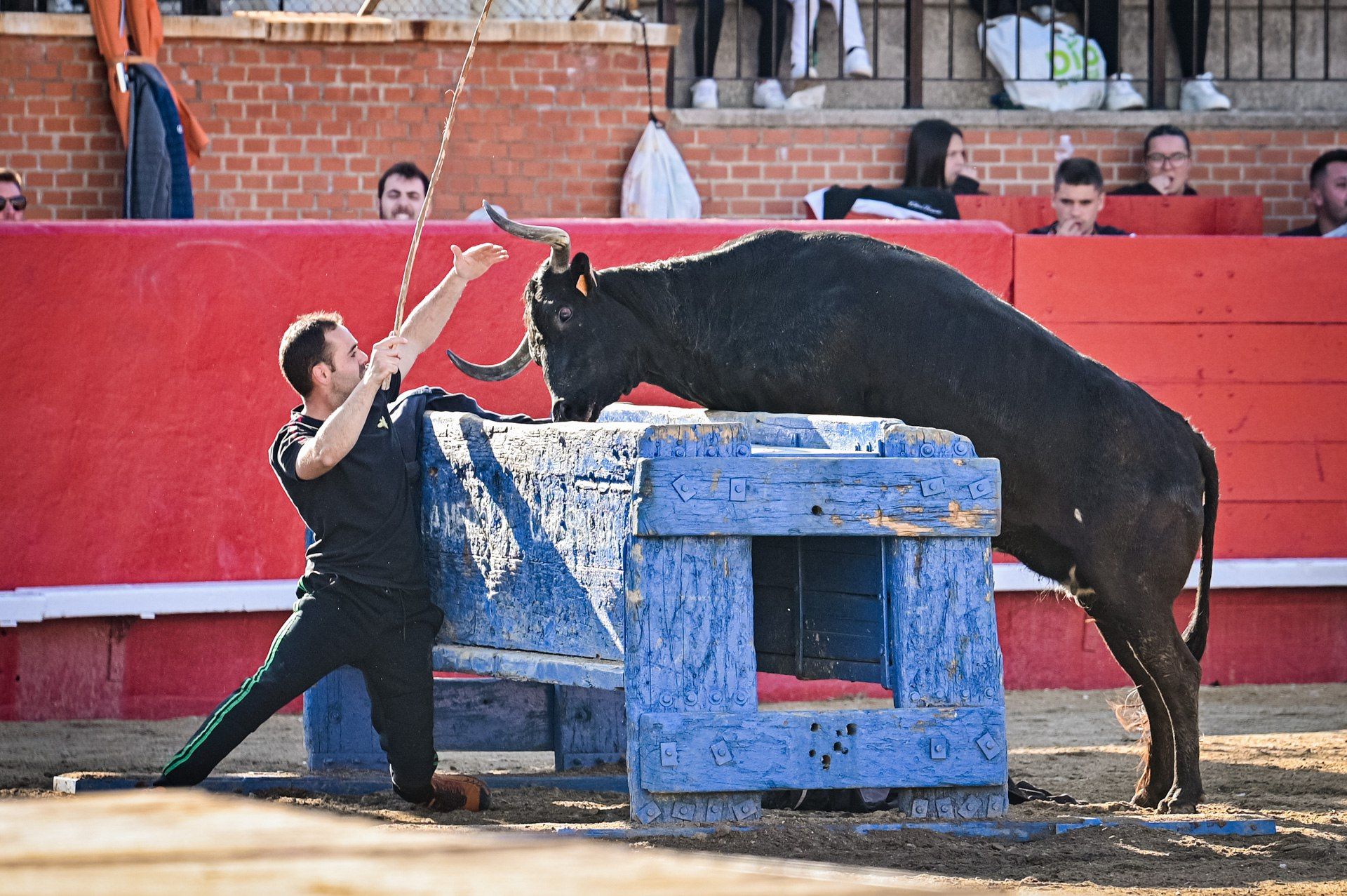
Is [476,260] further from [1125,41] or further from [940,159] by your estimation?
[1125,41]

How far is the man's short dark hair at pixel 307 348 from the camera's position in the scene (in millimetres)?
4715

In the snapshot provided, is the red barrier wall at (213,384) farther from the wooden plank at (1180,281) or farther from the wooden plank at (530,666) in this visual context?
the wooden plank at (530,666)

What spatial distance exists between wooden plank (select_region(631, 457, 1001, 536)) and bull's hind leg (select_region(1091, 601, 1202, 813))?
4.17 feet

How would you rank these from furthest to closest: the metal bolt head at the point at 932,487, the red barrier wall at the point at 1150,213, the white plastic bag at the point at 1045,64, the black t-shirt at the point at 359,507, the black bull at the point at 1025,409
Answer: the white plastic bag at the point at 1045,64 → the red barrier wall at the point at 1150,213 → the black bull at the point at 1025,409 → the black t-shirt at the point at 359,507 → the metal bolt head at the point at 932,487

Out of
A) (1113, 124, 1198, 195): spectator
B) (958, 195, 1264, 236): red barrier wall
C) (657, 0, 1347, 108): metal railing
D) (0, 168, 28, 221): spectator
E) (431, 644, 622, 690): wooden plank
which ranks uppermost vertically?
(657, 0, 1347, 108): metal railing

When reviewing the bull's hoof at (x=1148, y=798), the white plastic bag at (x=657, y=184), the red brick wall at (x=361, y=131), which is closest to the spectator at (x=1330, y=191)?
the white plastic bag at (x=657, y=184)

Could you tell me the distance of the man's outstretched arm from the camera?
5.17m

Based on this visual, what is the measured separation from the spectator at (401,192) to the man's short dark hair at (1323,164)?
15.4ft

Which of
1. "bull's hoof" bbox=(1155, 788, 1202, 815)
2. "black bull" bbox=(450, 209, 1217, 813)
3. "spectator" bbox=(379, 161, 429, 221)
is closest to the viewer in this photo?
"bull's hoof" bbox=(1155, 788, 1202, 815)

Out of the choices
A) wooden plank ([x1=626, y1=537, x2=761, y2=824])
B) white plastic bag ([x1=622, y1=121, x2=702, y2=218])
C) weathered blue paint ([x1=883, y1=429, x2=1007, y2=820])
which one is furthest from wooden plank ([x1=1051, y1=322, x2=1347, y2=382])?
wooden plank ([x1=626, y1=537, x2=761, y2=824])

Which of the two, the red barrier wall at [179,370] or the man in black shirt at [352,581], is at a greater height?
the red barrier wall at [179,370]

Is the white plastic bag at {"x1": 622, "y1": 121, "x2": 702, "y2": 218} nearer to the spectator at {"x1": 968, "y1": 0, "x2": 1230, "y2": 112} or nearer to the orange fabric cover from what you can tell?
the orange fabric cover

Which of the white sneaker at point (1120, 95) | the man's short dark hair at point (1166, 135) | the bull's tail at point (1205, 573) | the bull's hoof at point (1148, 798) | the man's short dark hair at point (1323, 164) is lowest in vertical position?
the bull's hoof at point (1148, 798)

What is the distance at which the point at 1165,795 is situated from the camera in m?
5.08
